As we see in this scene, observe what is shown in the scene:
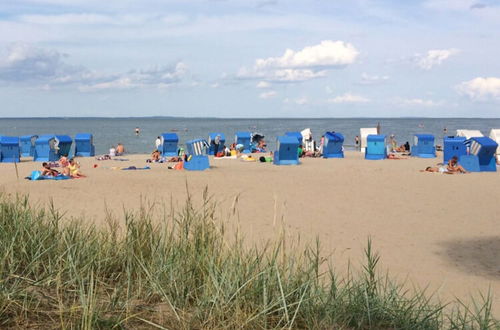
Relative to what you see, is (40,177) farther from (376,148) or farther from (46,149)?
(376,148)

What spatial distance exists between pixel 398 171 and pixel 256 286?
1434cm

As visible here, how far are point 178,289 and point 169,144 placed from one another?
68.3 ft

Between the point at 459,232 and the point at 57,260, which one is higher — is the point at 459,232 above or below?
below

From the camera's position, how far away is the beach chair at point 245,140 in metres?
26.8

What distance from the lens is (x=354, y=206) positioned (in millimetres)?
10219

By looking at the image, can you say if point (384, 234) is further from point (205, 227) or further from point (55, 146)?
point (55, 146)

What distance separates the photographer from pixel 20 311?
9.16 ft

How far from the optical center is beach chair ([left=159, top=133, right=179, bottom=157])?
23297 millimetres

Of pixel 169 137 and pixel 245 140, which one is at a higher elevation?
pixel 169 137

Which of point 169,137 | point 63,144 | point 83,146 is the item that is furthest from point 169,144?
point 83,146

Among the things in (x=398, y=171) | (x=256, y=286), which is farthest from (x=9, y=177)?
(x=256, y=286)

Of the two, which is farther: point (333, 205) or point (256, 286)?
point (333, 205)

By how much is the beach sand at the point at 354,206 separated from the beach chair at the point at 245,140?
8.74 metres

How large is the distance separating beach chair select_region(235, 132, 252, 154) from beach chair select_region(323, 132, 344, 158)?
483 centimetres
